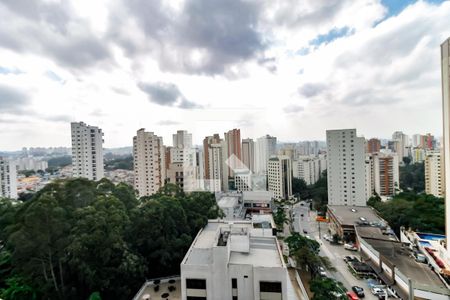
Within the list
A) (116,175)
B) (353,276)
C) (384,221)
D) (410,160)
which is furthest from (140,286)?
(410,160)

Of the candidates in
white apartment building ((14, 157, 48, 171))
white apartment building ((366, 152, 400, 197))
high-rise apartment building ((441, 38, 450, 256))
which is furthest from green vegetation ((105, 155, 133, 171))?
high-rise apartment building ((441, 38, 450, 256))

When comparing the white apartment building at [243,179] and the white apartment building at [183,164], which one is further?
the white apartment building at [243,179]

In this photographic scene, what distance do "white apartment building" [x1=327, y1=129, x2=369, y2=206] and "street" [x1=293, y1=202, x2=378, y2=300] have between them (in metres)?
2.11

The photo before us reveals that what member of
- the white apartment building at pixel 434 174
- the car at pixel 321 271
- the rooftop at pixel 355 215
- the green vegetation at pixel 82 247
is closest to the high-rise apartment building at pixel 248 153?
the rooftop at pixel 355 215

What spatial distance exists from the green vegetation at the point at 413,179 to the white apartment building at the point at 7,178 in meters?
31.7

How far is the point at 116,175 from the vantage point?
96.9 ft

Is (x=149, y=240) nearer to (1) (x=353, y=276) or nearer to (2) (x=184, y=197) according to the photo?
(2) (x=184, y=197)

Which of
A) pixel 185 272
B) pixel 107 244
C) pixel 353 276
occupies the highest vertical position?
pixel 107 244

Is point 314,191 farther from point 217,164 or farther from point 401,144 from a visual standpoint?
point 401,144

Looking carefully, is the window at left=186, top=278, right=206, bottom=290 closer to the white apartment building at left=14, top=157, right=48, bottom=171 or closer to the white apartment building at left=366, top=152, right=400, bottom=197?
the white apartment building at left=366, top=152, right=400, bottom=197

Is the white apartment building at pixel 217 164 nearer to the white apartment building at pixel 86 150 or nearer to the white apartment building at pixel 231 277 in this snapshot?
the white apartment building at pixel 86 150

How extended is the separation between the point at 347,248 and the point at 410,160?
79.9 feet

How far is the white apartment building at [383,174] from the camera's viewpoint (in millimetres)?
19184

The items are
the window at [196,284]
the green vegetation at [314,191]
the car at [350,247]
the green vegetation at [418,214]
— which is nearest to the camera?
the window at [196,284]
